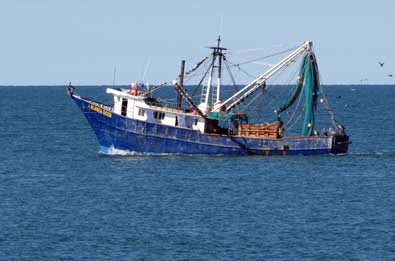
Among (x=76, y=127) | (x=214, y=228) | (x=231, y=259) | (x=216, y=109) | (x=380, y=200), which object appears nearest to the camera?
(x=231, y=259)

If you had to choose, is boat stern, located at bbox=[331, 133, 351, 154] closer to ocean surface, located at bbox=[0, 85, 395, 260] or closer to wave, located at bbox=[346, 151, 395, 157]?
ocean surface, located at bbox=[0, 85, 395, 260]

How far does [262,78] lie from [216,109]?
7.21 metres

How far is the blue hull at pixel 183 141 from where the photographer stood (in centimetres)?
8900

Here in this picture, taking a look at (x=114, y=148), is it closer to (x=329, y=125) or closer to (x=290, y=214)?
(x=290, y=214)

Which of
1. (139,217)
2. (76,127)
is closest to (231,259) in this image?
(139,217)

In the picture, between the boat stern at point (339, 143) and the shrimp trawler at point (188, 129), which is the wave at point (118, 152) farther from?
the boat stern at point (339, 143)

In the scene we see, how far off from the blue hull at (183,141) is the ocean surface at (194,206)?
0.81 m

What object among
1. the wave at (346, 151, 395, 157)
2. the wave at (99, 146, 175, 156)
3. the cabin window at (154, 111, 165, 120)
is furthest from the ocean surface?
the cabin window at (154, 111, 165, 120)

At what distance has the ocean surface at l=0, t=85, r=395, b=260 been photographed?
57.9m

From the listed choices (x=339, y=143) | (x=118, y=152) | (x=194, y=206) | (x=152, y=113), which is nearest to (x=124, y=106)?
(x=152, y=113)

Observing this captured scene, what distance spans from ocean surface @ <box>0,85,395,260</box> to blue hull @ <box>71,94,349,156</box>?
0.81m

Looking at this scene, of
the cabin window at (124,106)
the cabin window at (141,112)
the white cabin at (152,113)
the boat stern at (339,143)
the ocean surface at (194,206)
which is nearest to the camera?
the ocean surface at (194,206)

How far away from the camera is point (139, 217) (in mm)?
66188

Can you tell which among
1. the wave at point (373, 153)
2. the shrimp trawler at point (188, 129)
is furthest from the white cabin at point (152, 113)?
the wave at point (373, 153)
